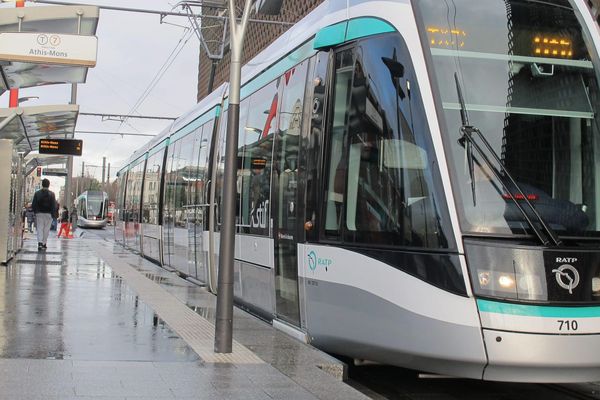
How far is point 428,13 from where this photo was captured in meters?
5.66

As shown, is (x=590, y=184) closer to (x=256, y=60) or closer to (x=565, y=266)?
(x=565, y=266)

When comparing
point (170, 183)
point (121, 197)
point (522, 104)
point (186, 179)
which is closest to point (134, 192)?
point (121, 197)

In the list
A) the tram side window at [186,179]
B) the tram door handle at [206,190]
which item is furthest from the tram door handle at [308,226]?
the tram side window at [186,179]

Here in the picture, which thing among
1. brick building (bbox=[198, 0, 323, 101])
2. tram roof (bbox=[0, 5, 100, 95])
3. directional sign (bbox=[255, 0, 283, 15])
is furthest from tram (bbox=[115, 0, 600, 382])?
directional sign (bbox=[255, 0, 283, 15])

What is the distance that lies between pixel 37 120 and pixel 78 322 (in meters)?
7.77

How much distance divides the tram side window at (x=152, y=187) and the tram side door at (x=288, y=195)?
9.53 metres

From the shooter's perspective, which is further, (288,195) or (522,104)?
(288,195)

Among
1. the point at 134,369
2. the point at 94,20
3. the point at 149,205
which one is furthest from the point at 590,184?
the point at 149,205

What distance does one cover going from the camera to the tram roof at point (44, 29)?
1229cm

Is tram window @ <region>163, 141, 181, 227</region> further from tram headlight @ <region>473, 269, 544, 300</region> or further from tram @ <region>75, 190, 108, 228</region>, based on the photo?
tram @ <region>75, 190, 108, 228</region>

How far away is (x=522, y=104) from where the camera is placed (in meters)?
5.56

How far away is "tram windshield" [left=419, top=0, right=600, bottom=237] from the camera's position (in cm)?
525

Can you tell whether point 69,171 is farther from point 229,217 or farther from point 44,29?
point 229,217

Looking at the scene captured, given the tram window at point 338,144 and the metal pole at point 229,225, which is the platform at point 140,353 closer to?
the metal pole at point 229,225
